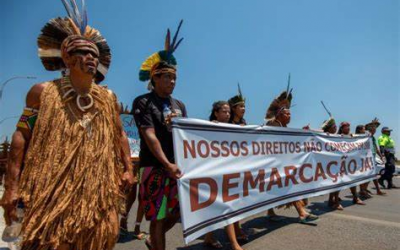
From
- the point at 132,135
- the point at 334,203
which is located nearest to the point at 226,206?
the point at 334,203

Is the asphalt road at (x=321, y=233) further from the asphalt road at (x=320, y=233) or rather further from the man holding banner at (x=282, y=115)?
the man holding banner at (x=282, y=115)

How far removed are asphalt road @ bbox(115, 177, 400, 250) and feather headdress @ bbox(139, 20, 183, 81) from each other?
82.7 inches

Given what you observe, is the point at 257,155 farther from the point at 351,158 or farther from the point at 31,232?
the point at 351,158

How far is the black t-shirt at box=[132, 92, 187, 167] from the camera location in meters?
2.85

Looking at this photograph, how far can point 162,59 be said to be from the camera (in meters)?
3.07

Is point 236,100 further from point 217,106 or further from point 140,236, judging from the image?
point 140,236

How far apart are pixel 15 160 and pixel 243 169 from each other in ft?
8.39

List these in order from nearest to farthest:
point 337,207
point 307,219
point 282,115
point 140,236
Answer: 1. point 140,236
2. point 307,219
3. point 282,115
4. point 337,207

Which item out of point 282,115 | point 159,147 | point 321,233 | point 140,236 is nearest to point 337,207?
point 321,233

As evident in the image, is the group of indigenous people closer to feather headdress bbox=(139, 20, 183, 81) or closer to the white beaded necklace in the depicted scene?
the white beaded necklace

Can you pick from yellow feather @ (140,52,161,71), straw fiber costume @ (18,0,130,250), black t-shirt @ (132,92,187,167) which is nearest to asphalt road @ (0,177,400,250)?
black t-shirt @ (132,92,187,167)

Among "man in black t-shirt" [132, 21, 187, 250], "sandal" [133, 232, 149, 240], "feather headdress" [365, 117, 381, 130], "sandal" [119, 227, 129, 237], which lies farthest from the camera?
"feather headdress" [365, 117, 381, 130]

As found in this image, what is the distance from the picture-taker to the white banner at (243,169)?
10.1 feet

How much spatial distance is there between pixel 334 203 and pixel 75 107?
5.76 m
